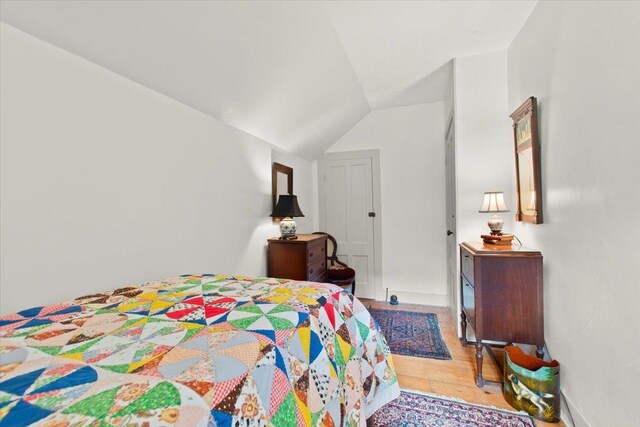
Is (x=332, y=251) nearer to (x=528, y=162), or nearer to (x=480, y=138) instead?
(x=480, y=138)

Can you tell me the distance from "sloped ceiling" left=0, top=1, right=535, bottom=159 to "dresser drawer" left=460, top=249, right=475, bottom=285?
5.59 feet

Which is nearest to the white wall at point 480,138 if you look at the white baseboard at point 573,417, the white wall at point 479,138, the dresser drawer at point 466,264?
the white wall at point 479,138

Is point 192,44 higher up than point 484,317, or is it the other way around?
point 192,44

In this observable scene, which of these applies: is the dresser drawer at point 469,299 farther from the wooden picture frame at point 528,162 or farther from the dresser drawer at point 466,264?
the wooden picture frame at point 528,162

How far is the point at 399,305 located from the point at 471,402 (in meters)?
1.86

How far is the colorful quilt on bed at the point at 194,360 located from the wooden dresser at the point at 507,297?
85 centimetres

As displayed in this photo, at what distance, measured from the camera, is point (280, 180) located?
10.2ft

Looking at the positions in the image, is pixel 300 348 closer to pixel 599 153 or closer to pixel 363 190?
pixel 599 153

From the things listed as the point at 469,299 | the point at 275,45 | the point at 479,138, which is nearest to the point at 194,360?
the point at 275,45

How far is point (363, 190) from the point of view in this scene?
152 inches

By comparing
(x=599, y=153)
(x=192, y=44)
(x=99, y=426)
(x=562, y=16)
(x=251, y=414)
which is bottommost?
(x=251, y=414)

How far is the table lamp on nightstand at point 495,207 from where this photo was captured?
2.17 meters

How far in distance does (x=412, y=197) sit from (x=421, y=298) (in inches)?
50.7

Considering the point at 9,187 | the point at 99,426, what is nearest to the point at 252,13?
the point at 9,187
